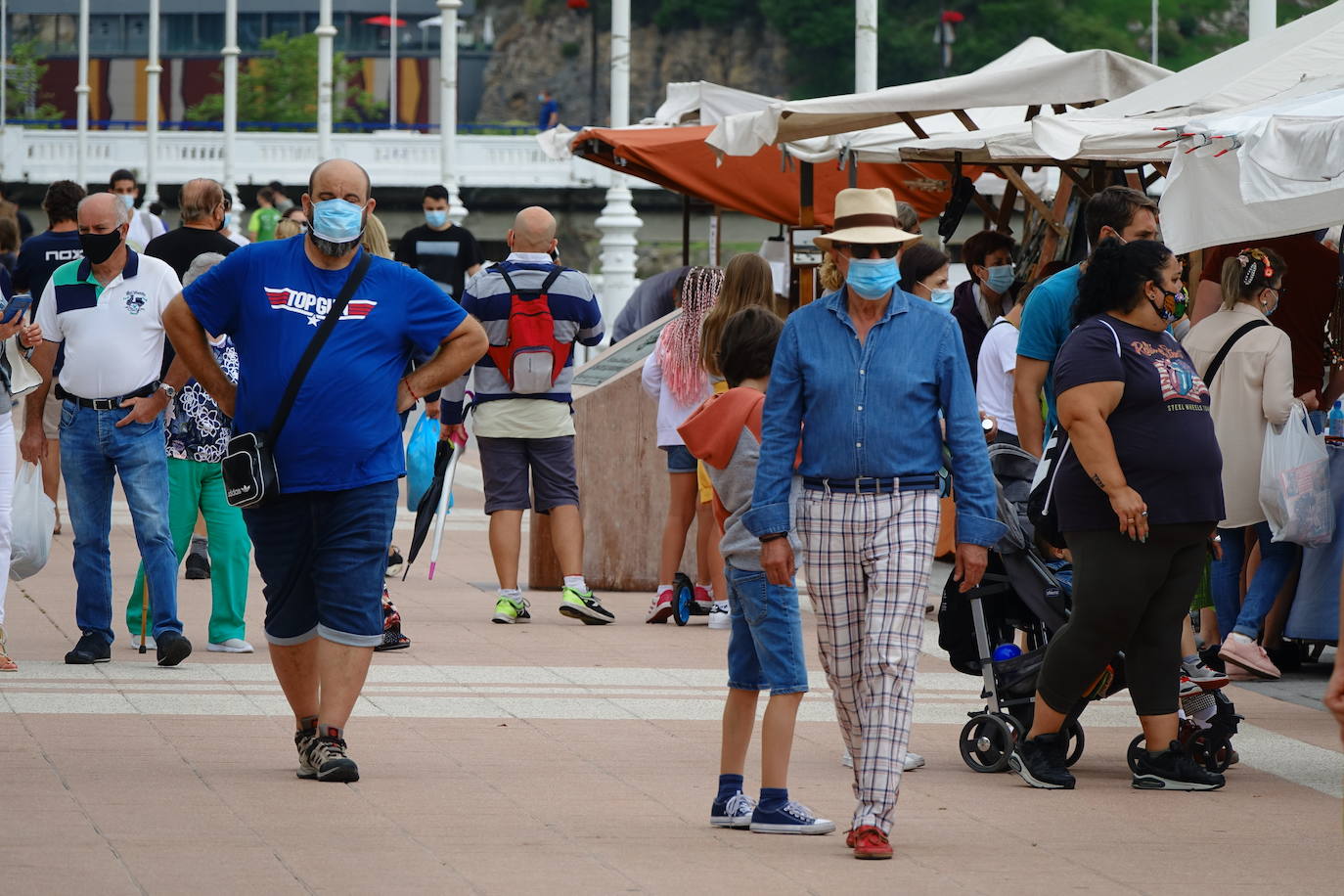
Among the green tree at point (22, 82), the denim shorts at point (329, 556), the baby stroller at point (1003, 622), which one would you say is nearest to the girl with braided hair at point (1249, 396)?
the baby stroller at point (1003, 622)

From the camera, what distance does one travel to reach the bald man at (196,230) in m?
10.3

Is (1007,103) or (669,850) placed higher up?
(1007,103)

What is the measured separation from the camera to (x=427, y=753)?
24.2 ft

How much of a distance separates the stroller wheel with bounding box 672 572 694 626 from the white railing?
50.1 m

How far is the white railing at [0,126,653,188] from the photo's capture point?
61000mm

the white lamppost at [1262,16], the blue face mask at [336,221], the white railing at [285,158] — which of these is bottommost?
the blue face mask at [336,221]

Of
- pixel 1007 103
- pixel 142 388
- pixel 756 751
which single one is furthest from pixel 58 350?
pixel 1007 103

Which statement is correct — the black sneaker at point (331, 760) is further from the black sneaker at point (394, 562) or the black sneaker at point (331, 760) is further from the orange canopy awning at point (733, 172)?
the orange canopy awning at point (733, 172)

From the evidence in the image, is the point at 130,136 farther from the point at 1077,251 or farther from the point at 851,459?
the point at 851,459

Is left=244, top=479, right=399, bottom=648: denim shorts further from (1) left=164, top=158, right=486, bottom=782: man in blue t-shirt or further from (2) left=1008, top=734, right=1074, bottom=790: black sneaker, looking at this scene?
(2) left=1008, top=734, right=1074, bottom=790: black sneaker

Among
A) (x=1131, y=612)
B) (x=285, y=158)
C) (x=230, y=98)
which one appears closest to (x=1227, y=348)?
(x=1131, y=612)

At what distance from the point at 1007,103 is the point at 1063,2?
9590 centimetres

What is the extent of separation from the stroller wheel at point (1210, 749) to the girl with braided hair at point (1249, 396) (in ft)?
6.12

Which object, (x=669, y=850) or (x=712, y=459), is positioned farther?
(x=712, y=459)
